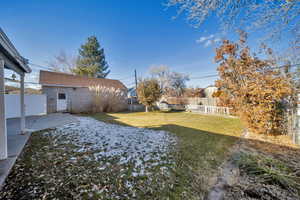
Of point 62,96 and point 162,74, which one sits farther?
point 162,74

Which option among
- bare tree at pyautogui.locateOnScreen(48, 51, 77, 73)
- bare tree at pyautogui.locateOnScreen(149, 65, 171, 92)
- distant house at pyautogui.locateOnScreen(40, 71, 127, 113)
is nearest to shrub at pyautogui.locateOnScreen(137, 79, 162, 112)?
distant house at pyautogui.locateOnScreen(40, 71, 127, 113)

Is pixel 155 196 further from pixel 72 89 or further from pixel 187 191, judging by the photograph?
pixel 72 89

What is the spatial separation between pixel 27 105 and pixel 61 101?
230 centimetres

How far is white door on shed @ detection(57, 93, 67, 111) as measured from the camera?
33.4 ft

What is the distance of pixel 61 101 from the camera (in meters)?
10.3

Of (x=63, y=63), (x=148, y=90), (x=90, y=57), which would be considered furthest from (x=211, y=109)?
(x=63, y=63)

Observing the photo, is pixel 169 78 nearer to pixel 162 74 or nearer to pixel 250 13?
pixel 162 74

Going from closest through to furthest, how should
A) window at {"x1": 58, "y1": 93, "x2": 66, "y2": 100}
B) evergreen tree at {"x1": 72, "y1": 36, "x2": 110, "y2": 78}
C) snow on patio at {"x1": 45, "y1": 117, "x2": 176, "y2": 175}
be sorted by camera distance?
snow on patio at {"x1": 45, "y1": 117, "x2": 176, "y2": 175}
window at {"x1": 58, "y1": 93, "x2": 66, "y2": 100}
evergreen tree at {"x1": 72, "y1": 36, "x2": 110, "y2": 78}

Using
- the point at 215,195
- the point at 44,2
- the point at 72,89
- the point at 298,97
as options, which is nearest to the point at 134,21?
the point at 44,2

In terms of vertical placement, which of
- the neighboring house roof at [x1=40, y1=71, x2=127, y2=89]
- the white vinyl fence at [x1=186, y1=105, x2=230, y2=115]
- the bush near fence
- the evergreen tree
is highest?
the evergreen tree

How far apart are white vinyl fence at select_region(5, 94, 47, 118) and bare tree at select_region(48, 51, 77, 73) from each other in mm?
10656

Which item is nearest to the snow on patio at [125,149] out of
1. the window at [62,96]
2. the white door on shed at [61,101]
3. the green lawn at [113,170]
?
the green lawn at [113,170]

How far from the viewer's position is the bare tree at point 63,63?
16.9 meters

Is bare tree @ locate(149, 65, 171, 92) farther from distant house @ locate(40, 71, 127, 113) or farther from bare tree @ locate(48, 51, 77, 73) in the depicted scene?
distant house @ locate(40, 71, 127, 113)
